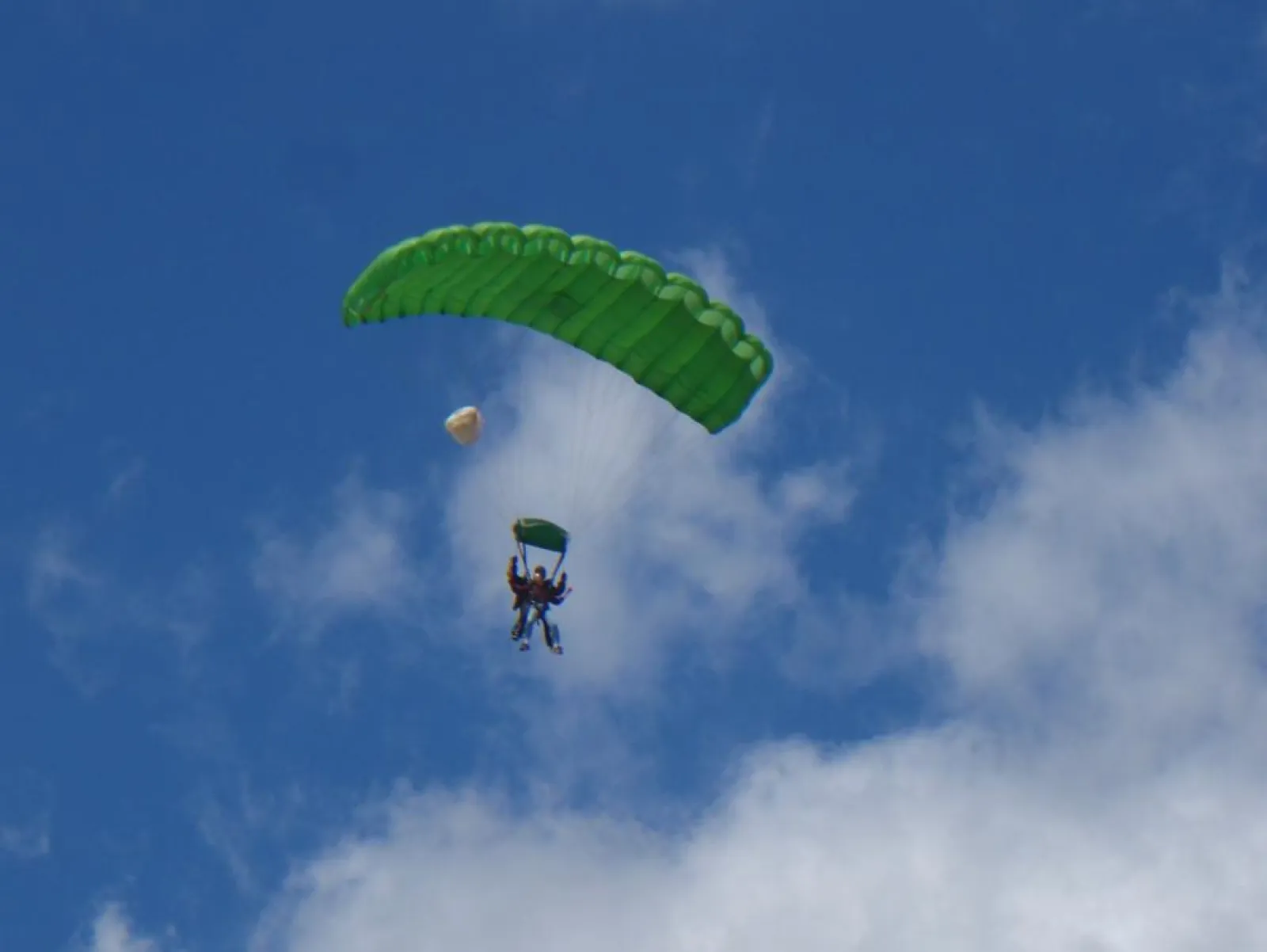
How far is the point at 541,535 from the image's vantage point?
1645 inches

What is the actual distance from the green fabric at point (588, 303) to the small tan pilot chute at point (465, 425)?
158 centimetres

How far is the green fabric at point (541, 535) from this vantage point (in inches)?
1644

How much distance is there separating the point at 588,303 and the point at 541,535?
11.1 feet

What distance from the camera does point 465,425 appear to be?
41719 millimetres

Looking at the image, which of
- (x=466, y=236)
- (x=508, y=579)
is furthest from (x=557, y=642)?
(x=466, y=236)

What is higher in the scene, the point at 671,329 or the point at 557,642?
the point at 671,329

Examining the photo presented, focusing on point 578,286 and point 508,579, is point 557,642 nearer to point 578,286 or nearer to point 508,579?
point 508,579

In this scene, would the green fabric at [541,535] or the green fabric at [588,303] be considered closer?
the green fabric at [588,303]

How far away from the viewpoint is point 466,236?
1501 inches

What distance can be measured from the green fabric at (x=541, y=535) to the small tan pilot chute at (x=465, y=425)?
129 cm

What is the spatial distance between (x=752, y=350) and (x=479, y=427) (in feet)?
12.6

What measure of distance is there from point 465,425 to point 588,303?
263cm

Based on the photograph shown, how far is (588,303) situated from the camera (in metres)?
40.4

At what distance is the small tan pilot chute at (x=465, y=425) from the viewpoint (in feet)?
137
